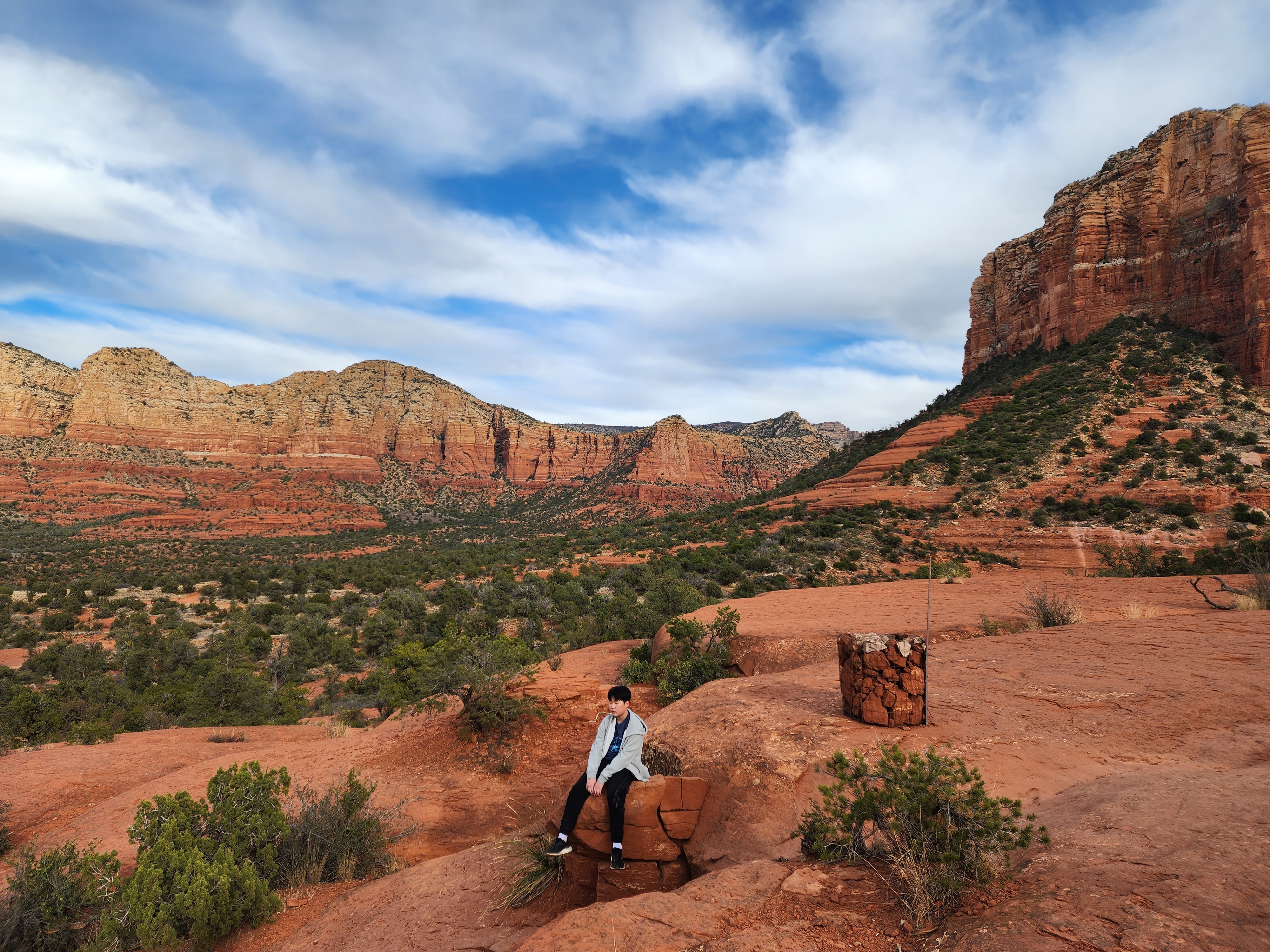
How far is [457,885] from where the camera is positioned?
5105mm

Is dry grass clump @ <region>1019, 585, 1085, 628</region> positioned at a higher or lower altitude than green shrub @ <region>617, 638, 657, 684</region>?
higher

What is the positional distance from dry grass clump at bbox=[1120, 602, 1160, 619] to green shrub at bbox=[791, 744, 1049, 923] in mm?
9328

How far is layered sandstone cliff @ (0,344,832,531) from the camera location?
7875 centimetres

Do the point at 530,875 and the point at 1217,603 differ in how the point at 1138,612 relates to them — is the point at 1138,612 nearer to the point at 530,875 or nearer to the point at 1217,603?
the point at 1217,603

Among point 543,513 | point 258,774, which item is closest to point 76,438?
point 543,513

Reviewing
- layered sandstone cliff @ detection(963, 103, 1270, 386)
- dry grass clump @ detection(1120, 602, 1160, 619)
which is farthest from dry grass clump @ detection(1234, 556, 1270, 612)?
layered sandstone cliff @ detection(963, 103, 1270, 386)

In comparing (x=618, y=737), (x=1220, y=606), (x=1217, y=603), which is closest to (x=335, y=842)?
(x=618, y=737)

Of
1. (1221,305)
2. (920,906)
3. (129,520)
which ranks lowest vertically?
(129,520)

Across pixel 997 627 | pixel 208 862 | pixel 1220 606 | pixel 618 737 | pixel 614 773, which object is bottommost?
pixel 208 862

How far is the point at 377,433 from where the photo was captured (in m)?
97.6

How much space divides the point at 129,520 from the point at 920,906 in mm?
84975

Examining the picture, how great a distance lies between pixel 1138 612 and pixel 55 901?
1676 centimetres

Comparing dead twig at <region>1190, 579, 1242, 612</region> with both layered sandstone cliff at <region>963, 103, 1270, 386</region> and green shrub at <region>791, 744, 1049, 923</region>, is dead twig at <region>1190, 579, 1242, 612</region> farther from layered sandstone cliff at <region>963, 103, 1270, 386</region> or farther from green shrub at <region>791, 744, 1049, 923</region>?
layered sandstone cliff at <region>963, 103, 1270, 386</region>

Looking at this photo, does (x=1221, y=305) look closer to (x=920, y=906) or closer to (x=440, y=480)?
(x=920, y=906)
